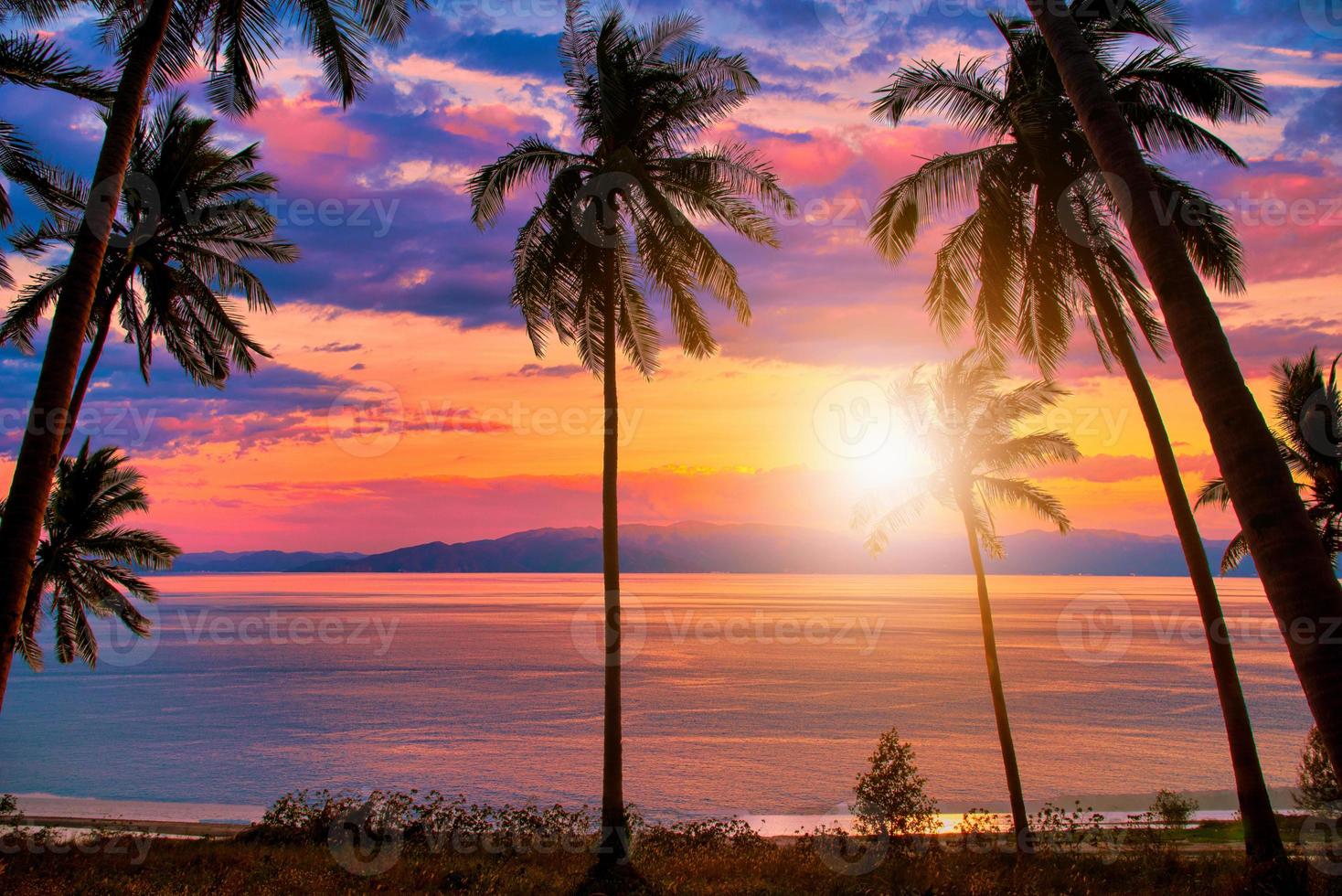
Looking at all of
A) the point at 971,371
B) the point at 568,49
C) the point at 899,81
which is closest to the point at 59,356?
the point at 568,49

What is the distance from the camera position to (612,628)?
13.4m

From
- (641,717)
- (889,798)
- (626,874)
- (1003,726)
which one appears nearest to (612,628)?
(626,874)

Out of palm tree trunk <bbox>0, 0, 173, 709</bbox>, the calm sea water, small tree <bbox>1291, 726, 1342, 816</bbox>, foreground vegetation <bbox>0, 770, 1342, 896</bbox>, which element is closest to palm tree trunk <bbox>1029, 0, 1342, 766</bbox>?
foreground vegetation <bbox>0, 770, 1342, 896</bbox>

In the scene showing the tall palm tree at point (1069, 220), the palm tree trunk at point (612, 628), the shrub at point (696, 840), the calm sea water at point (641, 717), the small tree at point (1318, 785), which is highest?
the tall palm tree at point (1069, 220)

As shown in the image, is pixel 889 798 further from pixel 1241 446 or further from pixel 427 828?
pixel 1241 446

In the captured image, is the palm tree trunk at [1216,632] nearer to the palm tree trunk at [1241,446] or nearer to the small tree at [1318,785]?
the palm tree trunk at [1241,446]

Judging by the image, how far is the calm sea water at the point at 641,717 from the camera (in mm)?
35688

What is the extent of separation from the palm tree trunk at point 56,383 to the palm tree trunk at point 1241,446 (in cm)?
952

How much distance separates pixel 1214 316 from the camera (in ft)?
17.3

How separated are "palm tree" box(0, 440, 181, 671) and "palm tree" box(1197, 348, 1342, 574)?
3267 centimetres

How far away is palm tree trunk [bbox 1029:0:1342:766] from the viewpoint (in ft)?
14.1

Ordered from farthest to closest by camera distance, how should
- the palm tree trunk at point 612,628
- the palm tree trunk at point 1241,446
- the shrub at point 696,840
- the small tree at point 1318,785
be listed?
the small tree at point 1318,785 < the shrub at point 696,840 < the palm tree trunk at point 612,628 < the palm tree trunk at point 1241,446

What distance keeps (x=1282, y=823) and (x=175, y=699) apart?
67498mm

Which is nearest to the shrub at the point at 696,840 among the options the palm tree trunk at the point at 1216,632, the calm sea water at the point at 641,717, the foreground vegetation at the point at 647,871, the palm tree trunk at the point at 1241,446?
the foreground vegetation at the point at 647,871
